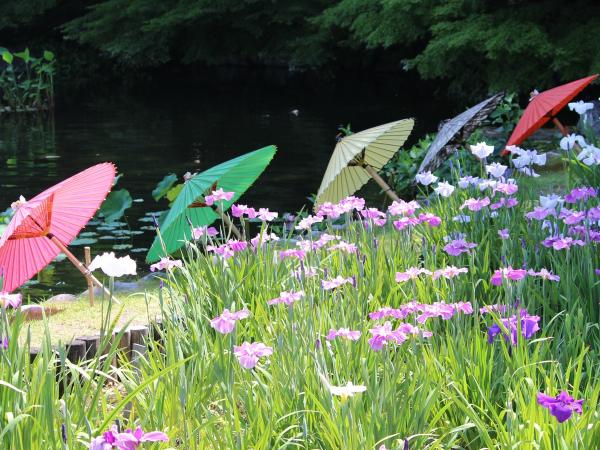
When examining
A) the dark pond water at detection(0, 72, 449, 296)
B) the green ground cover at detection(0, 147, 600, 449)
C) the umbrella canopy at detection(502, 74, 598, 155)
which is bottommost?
the dark pond water at detection(0, 72, 449, 296)

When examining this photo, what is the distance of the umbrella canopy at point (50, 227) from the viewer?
14.4ft

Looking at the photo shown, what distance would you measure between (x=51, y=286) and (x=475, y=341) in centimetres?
505

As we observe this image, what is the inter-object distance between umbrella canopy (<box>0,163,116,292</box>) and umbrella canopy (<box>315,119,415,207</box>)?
125cm

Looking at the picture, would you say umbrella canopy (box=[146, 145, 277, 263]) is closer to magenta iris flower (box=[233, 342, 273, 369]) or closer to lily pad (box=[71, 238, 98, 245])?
magenta iris flower (box=[233, 342, 273, 369])

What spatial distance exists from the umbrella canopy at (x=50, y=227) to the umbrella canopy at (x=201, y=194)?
36cm

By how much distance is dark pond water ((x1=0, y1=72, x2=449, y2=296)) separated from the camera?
1058cm

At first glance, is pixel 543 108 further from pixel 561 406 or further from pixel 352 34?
pixel 352 34

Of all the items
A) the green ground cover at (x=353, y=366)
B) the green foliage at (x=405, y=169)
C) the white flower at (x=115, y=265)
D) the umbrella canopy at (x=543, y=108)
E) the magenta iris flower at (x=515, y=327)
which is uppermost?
the umbrella canopy at (x=543, y=108)

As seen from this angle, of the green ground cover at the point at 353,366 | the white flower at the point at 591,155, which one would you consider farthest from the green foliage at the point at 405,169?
the green ground cover at the point at 353,366

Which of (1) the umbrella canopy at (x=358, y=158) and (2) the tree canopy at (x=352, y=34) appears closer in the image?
(1) the umbrella canopy at (x=358, y=158)

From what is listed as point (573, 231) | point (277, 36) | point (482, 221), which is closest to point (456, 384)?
point (573, 231)

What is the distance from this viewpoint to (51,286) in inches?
288

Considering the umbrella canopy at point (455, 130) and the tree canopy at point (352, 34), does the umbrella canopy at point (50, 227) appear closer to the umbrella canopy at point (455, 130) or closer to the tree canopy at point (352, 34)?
the umbrella canopy at point (455, 130)

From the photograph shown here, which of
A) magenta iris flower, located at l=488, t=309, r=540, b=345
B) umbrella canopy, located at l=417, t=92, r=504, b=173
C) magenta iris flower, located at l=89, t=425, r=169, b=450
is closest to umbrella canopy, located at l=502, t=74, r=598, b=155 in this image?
umbrella canopy, located at l=417, t=92, r=504, b=173
